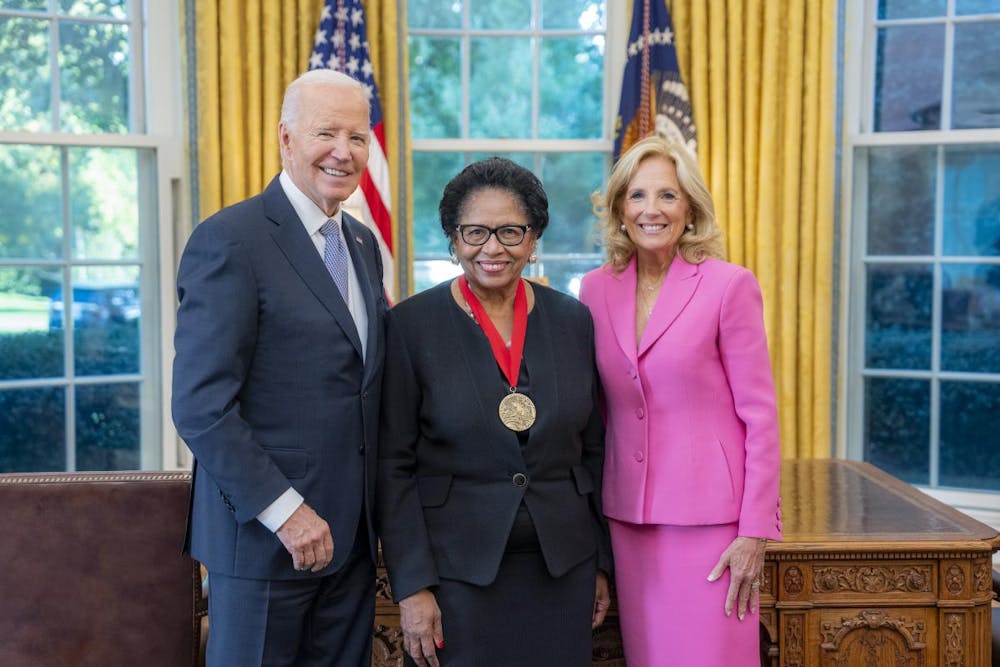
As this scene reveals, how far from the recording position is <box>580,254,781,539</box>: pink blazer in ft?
6.45

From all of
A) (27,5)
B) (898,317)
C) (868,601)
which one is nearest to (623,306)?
(868,601)

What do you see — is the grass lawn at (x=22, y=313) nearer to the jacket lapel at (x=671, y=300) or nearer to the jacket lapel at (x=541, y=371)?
the jacket lapel at (x=541, y=371)

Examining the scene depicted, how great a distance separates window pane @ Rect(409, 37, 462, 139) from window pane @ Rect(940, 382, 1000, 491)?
91.8 inches

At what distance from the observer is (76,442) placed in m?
4.02

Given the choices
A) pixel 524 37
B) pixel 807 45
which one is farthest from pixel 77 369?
pixel 807 45

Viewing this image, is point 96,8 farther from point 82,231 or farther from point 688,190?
point 688,190

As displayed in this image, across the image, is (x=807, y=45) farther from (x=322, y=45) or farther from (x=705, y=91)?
(x=322, y=45)

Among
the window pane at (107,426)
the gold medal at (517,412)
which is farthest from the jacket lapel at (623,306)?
the window pane at (107,426)

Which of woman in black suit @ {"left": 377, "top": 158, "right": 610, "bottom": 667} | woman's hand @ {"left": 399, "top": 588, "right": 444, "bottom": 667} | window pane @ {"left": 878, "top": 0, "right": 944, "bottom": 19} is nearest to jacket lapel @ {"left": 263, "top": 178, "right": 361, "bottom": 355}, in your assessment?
woman in black suit @ {"left": 377, "top": 158, "right": 610, "bottom": 667}

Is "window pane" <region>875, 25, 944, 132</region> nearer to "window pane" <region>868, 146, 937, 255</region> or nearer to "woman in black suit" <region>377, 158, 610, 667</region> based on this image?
"window pane" <region>868, 146, 937, 255</region>

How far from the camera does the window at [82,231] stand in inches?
151

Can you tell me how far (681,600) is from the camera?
200 centimetres

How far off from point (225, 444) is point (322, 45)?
103 inches

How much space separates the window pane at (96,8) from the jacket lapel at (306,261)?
2.58 m
